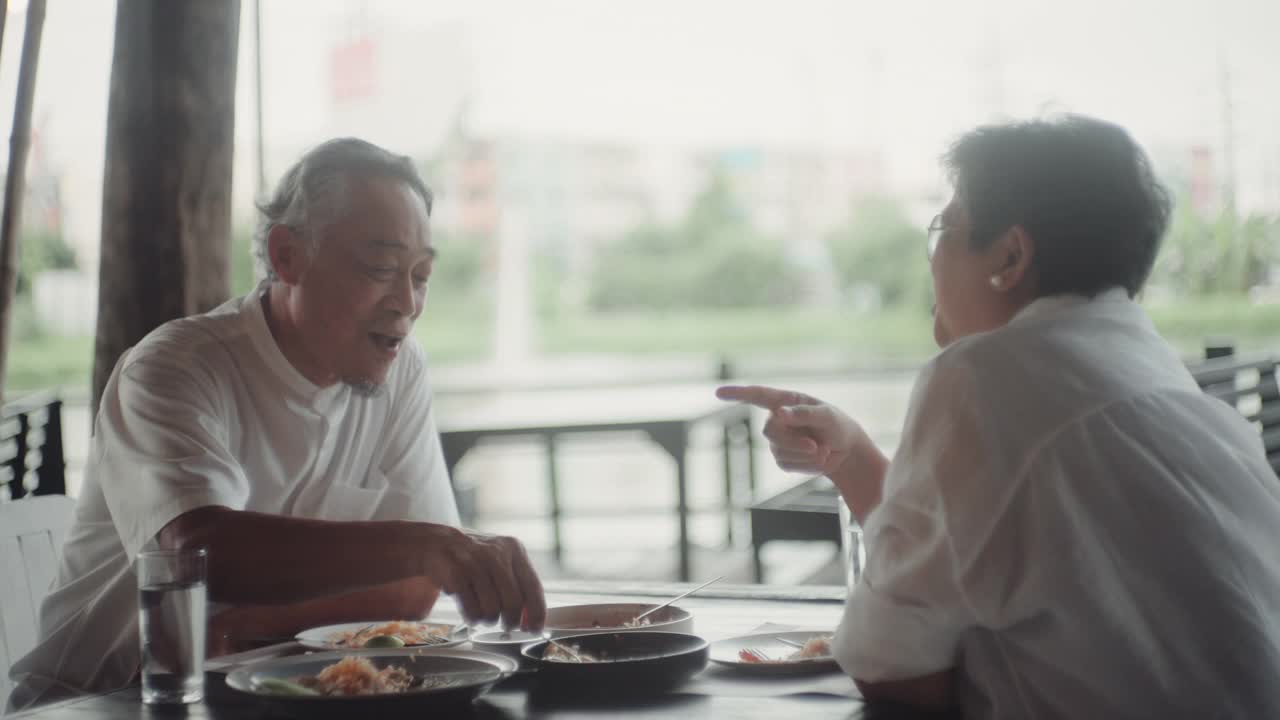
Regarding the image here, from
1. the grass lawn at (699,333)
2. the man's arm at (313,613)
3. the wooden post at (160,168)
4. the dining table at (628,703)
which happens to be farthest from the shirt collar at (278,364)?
the grass lawn at (699,333)

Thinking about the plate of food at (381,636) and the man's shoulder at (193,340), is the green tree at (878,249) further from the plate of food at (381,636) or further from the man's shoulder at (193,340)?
the plate of food at (381,636)

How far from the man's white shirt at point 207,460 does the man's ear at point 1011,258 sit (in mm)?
922

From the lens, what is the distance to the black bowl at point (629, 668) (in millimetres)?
1166

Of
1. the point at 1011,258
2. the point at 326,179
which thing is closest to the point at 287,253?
the point at 326,179

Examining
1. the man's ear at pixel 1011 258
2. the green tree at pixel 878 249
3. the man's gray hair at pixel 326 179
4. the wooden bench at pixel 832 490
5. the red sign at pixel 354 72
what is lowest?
the wooden bench at pixel 832 490

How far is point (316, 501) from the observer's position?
1800 millimetres

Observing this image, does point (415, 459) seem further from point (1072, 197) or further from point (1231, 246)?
point (1231, 246)

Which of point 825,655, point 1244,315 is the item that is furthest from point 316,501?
point 1244,315

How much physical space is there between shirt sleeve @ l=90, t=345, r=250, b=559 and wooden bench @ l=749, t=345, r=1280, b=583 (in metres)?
1.47

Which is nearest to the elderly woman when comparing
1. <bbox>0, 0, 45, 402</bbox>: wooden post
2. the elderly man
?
the elderly man

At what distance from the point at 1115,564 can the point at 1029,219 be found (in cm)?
32

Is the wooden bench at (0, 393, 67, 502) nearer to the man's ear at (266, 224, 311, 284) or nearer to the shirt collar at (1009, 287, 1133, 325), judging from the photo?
the man's ear at (266, 224, 311, 284)

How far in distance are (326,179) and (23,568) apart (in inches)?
27.0

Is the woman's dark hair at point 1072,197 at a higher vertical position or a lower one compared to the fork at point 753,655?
higher
